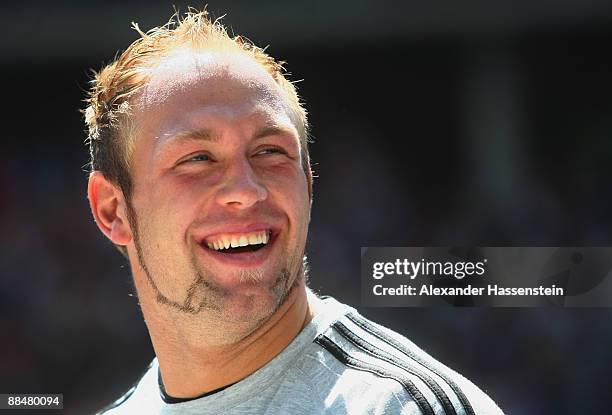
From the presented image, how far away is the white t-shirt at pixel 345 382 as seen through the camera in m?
1.26

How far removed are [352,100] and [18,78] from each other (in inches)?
64.3

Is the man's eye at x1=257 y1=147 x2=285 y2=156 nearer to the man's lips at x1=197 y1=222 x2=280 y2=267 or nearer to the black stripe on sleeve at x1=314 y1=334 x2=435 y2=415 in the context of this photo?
the man's lips at x1=197 y1=222 x2=280 y2=267

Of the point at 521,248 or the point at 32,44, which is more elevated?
the point at 32,44

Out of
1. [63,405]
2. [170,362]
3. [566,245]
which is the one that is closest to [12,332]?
[63,405]

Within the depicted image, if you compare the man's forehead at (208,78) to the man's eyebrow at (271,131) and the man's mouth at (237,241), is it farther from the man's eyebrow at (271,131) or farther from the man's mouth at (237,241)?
the man's mouth at (237,241)

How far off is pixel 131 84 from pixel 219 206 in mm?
303

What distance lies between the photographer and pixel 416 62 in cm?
405

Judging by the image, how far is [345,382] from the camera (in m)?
1.32

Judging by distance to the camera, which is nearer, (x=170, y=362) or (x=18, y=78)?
(x=170, y=362)

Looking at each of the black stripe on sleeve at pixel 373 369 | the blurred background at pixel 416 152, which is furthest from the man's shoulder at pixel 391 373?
the blurred background at pixel 416 152

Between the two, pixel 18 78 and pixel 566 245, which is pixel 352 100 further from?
pixel 18 78

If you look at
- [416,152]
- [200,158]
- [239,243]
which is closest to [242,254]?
[239,243]

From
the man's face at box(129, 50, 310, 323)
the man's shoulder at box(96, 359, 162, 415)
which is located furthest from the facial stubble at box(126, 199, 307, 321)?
the man's shoulder at box(96, 359, 162, 415)

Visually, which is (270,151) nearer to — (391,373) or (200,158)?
(200,158)
